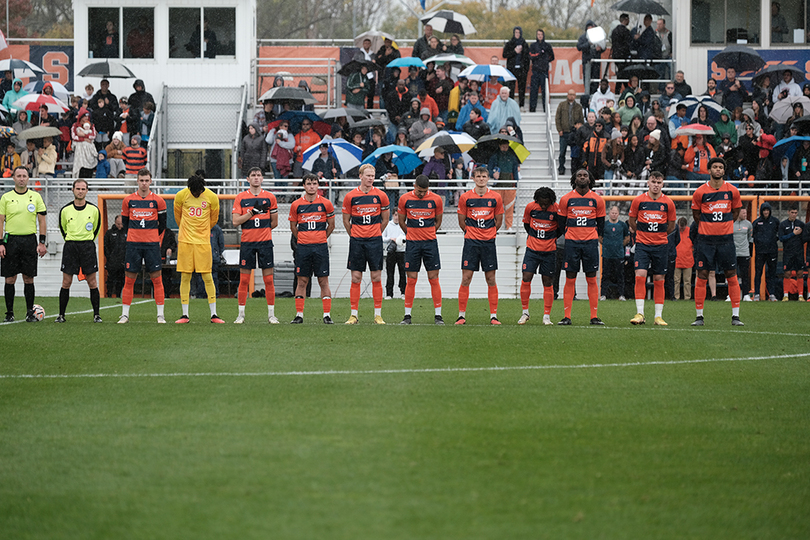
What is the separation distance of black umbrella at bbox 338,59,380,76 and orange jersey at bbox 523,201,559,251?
43.9ft

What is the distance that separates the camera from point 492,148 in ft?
75.0

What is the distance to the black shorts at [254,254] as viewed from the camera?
1389 cm

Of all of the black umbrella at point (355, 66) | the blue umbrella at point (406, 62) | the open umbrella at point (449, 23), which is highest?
the open umbrella at point (449, 23)

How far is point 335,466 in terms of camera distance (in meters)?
5.82

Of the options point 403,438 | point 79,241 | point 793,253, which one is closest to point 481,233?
point 79,241

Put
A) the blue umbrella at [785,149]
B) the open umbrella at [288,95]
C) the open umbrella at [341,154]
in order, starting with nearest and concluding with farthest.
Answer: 1. the open umbrella at [341,154]
2. the blue umbrella at [785,149]
3. the open umbrella at [288,95]

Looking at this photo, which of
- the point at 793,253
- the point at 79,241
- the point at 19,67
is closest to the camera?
the point at 79,241

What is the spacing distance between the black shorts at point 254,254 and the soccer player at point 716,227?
6.30 meters

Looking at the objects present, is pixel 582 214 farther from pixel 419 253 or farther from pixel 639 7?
pixel 639 7

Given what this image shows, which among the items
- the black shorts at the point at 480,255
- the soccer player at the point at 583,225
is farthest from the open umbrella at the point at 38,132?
the soccer player at the point at 583,225

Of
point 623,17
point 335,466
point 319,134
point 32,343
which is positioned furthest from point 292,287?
point 335,466

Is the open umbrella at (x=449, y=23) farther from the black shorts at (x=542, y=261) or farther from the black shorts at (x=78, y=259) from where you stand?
the black shorts at (x=78, y=259)

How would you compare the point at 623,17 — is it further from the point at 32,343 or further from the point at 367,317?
the point at 32,343

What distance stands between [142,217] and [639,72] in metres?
17.2
